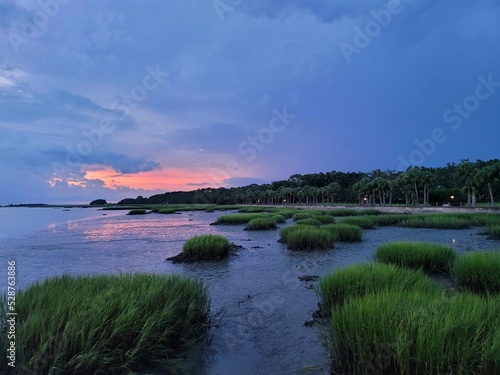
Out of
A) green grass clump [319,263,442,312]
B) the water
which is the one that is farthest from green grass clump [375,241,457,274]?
green grass clump [319,263,442,312]

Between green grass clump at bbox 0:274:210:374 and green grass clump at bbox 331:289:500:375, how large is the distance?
3243 millimetres

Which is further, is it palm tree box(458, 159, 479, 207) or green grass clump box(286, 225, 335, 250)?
palm tree box(458, 159, 479, 207)

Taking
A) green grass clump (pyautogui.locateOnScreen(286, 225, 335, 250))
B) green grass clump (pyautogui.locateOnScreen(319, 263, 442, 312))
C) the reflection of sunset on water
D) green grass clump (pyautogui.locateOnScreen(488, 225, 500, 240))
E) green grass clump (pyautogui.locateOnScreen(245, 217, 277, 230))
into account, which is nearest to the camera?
green grass clump (pyautogui.locateOnScreen(319, 263, 442, 312))

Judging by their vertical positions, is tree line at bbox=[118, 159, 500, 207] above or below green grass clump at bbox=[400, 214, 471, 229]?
above

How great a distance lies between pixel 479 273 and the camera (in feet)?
35.1

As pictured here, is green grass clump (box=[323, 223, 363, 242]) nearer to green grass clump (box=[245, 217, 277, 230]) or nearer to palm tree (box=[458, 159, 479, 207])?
green grass clump (box=[245, 217, 277, 230])

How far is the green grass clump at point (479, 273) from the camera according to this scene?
10.3m

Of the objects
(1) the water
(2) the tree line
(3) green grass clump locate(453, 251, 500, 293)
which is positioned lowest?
(1) the water

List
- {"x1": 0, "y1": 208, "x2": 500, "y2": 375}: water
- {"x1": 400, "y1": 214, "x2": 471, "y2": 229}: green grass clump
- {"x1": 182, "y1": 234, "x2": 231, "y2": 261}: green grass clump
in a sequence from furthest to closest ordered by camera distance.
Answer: {"x1": 400, "y1": 214, "x2": 471, "y2": 229}: green grass clump < {"x1": 182, "y1": 234, "x2": 231, "y2": 261}: green grass clump < {"x1": 0, "y1": 208, "x2": 500, "y2": 375}: water

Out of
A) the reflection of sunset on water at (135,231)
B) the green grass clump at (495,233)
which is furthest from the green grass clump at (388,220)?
the reflection of sunset on water at (135,231)

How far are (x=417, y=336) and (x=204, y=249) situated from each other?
15.8m

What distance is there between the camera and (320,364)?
6684 mm

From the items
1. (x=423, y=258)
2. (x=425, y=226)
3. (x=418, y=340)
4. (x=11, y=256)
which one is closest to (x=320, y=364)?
(x=418, y=340)

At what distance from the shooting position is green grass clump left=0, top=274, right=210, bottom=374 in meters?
5.19
